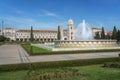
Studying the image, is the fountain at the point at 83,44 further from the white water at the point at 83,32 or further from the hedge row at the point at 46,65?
the hedge row at the point at 46,65

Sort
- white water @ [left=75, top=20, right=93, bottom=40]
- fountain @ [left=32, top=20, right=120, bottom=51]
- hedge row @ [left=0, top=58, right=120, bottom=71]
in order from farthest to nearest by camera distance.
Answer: white water @ [left=75, top=20, right=93, bottom=40] < fountain @ [left=32, top=20, right=120, bottom=51] < hedge row @ [left=0, top=58, right=120, bottom=71]

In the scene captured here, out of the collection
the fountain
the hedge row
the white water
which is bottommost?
the hedge row

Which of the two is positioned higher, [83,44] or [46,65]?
[83,44]

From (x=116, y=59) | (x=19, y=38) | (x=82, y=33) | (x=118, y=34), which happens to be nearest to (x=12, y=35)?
(x=19, y=38)

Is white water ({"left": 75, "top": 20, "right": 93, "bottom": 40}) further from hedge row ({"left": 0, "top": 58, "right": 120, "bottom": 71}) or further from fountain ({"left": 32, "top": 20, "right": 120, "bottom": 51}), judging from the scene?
hedge row ({"left": 0, "top": 58, "right": 120, "bottom": 71})

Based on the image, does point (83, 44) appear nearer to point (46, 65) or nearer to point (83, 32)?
point (83, 32)

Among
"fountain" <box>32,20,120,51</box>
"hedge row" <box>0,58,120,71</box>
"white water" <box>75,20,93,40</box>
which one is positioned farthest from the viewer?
"white water" <box>75,20,93,40</box>

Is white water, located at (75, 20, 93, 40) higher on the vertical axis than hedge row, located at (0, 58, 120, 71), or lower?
higher

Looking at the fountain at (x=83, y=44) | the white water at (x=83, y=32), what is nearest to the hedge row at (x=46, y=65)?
the fountain at (x=83, y=44)

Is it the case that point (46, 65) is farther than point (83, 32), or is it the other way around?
point (83, 32)

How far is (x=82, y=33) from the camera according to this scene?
120 ft

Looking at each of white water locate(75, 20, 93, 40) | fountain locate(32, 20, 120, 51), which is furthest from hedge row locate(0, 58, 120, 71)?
white water locate(75, 20, 93, 40)

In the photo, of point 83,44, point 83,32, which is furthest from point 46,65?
point 83,32

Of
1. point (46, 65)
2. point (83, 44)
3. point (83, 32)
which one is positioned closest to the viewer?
point (46, 65)
